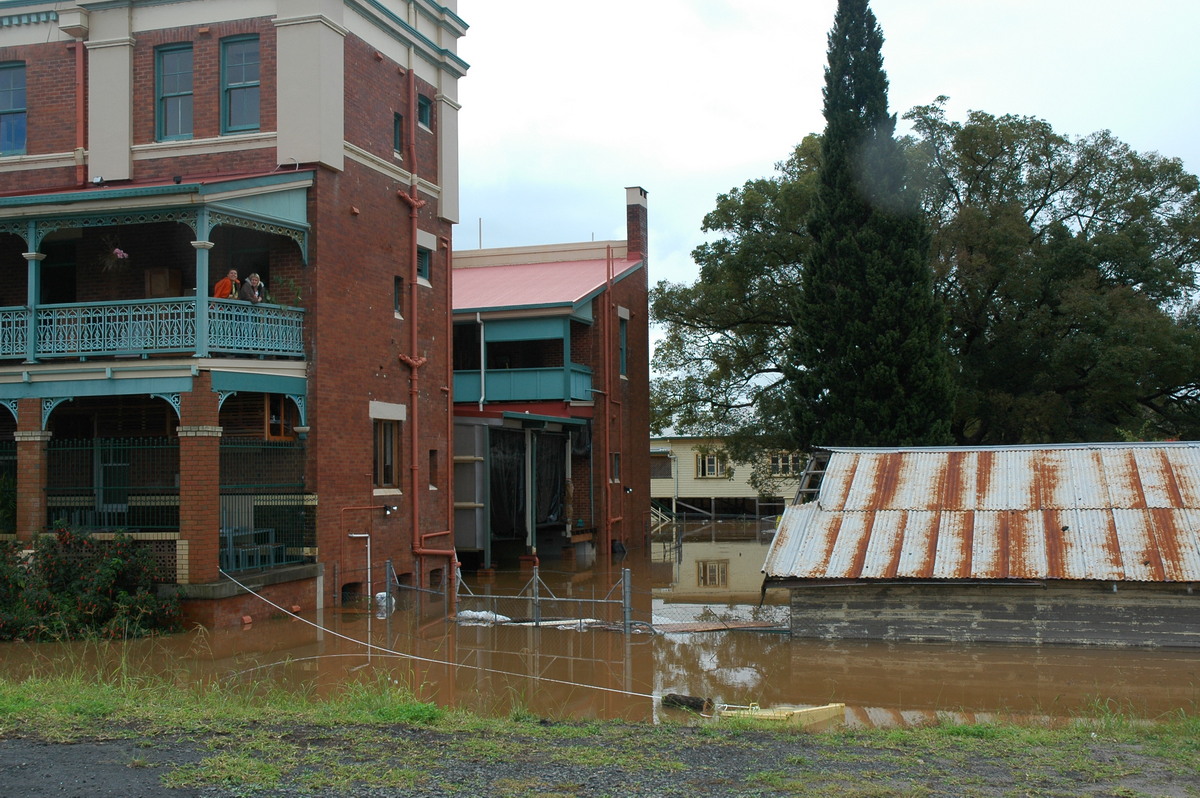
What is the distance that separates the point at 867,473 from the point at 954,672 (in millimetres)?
6255

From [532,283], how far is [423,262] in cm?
1120

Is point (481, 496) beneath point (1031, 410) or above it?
beneath

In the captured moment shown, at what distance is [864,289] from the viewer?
30.3 meters

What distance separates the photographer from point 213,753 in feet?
27.6

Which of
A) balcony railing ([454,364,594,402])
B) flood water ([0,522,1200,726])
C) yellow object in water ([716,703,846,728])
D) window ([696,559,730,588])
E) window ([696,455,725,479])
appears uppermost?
balcony railing ([454,364,594,402])

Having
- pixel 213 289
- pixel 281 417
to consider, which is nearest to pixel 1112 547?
pixel 281 417

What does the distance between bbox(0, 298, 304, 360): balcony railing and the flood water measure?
4807mm

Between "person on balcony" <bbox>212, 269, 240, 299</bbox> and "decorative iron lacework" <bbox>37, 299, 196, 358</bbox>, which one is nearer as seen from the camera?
"decorative iron lacework" <bbox>37, 299, 196, 358</bbox>

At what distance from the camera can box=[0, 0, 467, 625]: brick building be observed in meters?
19.0

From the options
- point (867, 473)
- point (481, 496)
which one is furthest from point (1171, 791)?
point (481, 496)

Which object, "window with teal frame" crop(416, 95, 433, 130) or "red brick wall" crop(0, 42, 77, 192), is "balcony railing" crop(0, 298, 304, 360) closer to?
"red brick wall" crop(0, 42, 77, 192)

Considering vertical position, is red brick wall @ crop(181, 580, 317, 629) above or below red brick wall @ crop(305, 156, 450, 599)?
below

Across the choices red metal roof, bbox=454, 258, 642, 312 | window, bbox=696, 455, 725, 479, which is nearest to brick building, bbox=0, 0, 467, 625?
red metal roof, bbox=454, 258, 642, 312

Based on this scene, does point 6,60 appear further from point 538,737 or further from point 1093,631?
point 1093,631
